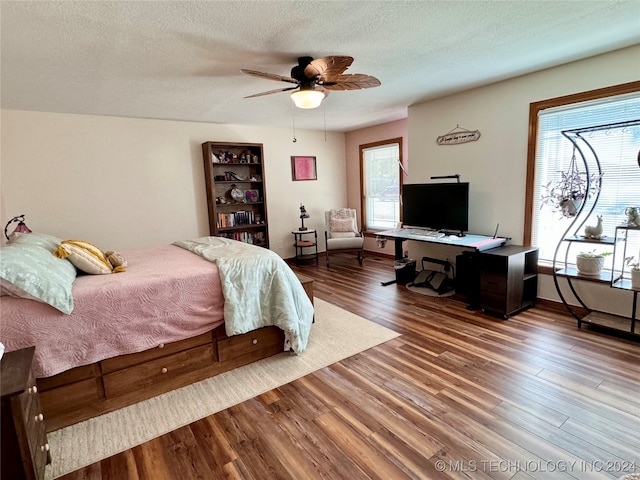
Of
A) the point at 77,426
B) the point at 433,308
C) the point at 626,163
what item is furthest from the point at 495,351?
the point at 77,426

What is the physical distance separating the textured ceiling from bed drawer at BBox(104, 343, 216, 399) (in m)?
2.20

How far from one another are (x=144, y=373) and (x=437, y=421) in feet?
6.15

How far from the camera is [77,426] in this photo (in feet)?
6.64

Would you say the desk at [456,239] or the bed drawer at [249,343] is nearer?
the bed drawer at [249,343]

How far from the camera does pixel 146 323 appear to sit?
7.20 feet

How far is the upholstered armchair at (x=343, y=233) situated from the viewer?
5746mm

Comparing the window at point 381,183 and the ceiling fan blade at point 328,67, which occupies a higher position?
the ceiling fan blade at point 328,67

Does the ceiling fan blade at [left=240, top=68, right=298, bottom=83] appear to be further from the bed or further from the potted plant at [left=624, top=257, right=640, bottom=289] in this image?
the potted plant at [left=624, top=257, right=640, bottom=289]

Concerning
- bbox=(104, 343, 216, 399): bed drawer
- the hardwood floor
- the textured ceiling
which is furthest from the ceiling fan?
the hardwood floor

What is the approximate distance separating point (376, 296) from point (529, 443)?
2471 mm

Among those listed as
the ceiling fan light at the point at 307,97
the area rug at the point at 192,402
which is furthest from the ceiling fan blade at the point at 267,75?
the area rug at the point at 192,402

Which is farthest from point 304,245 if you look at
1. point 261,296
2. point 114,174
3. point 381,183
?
point 261,296

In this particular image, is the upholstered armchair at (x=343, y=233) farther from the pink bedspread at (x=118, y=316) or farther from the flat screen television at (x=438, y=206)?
the pink bedspread at (x=118, y=316)

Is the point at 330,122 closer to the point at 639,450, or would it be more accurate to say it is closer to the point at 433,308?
the point at 433,308
